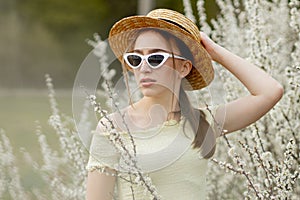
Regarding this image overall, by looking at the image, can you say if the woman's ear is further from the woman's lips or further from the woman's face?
the woman's lips

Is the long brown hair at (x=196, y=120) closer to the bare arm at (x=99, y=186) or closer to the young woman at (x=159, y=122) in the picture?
the young woman at (x=159, y=122)

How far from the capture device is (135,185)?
240cm

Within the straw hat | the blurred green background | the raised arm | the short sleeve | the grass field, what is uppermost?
the blurred green background

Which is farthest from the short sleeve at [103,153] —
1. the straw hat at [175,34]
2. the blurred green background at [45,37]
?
the blurred green background at [45,37]

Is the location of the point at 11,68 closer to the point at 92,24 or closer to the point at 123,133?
the point at 92,24

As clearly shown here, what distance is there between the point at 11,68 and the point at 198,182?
14.7 m

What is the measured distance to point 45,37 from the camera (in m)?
17.7

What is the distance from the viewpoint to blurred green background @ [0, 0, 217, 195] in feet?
52.5

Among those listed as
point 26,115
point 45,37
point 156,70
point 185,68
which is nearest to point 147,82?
point 156,70

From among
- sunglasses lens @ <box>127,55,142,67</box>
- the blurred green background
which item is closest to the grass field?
the blurred green background

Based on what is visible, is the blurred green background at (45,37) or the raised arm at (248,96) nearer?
the raised arm at (248,96)

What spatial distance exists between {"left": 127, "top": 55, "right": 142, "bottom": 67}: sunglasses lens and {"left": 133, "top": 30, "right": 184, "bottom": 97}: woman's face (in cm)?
2

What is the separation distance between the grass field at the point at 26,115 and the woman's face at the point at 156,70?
3452mm

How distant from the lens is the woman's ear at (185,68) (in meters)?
2.43
